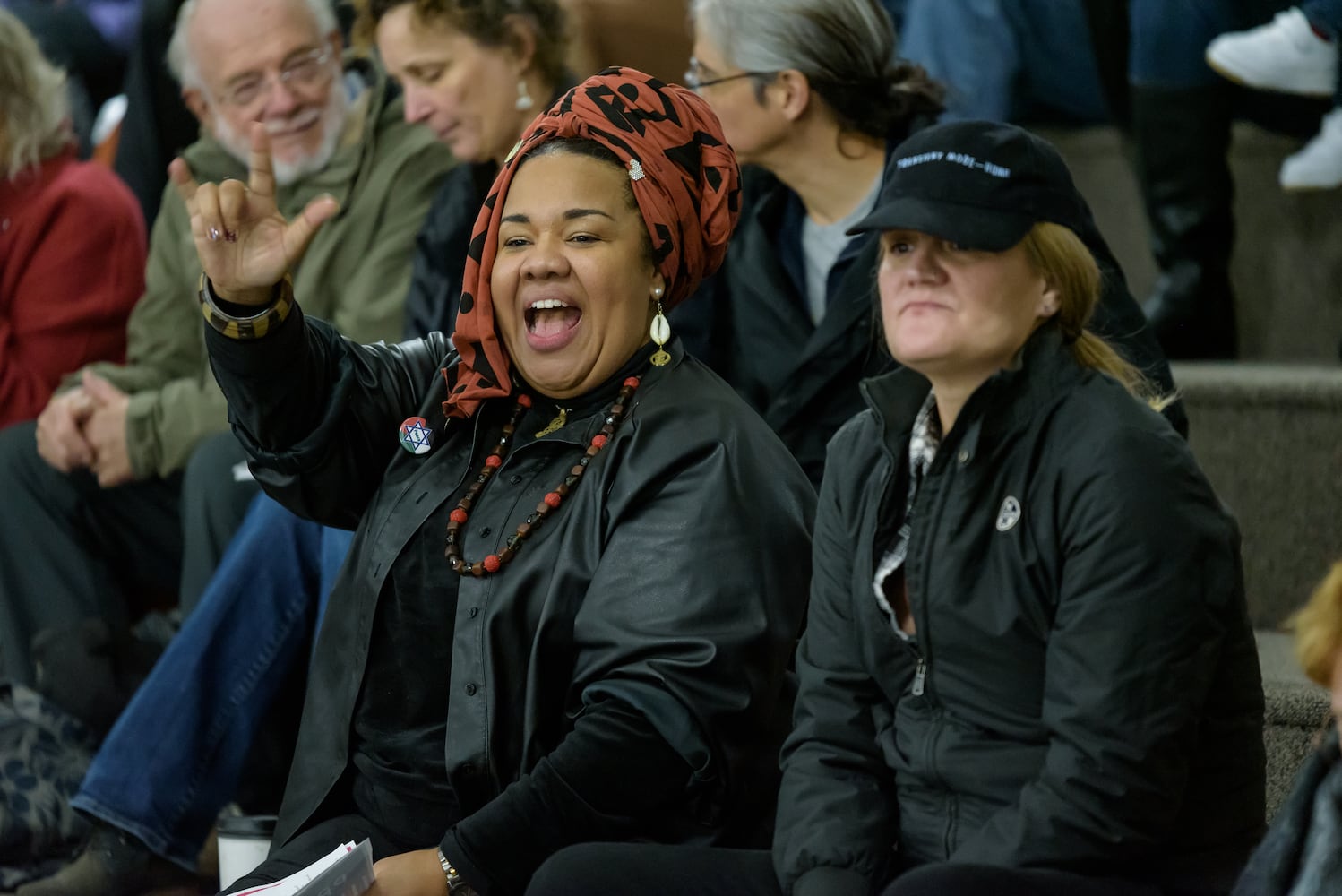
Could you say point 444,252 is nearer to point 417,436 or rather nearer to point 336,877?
point 417,436

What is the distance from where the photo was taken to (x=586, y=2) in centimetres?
366

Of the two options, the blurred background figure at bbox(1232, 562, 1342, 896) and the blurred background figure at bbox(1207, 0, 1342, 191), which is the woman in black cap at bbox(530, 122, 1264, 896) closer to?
the blurred background figure at bbox(1232, 562, 1342, 896)

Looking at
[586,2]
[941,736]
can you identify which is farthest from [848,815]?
[586,2]

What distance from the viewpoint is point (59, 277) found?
3.76 metres

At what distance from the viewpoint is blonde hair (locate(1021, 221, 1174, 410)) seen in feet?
5.91

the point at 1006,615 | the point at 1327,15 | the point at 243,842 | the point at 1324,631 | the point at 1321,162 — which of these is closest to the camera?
the point at 1324,631

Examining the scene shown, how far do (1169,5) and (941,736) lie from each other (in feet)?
6.93

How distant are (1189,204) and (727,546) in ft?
5.84

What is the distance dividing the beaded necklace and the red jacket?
1.92m

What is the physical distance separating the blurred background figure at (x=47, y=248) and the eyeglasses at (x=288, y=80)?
410 mm

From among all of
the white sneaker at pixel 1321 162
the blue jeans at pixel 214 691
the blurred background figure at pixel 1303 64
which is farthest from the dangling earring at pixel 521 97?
the white sneaker at pixel 1321 162

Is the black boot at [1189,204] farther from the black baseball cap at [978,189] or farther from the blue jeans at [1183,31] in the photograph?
the black baseball cap at [978,189]

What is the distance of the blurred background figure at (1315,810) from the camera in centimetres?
147

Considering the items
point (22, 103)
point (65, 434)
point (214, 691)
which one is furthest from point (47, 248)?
point (214, 691)
